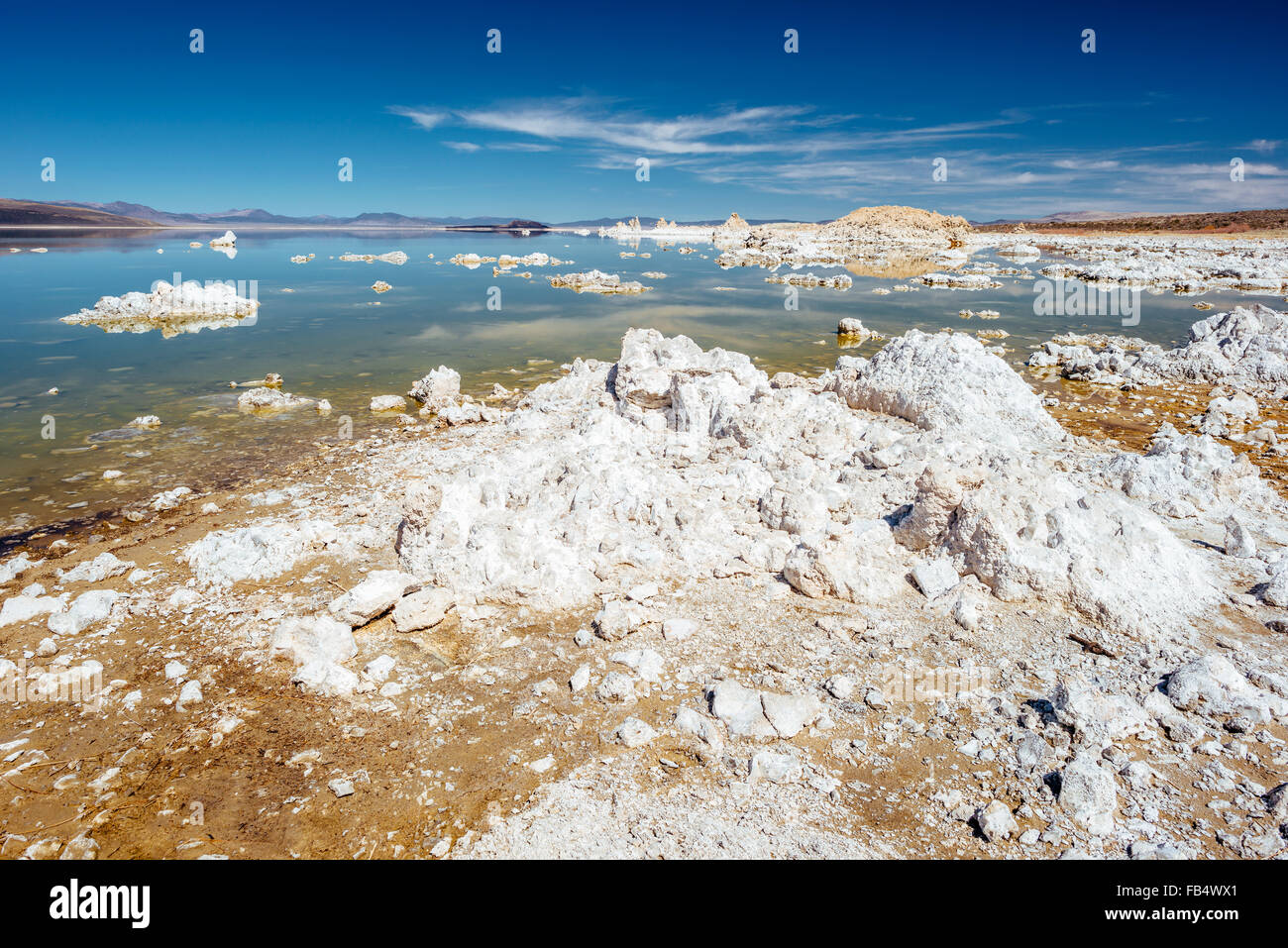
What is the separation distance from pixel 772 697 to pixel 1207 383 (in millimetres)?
16915

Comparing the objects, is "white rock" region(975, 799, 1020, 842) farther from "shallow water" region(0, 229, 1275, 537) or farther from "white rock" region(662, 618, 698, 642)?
"shallow water" region(0, 229, 1275, 537)

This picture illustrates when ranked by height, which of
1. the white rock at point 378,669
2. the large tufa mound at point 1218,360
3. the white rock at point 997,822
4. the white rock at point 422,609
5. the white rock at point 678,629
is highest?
the large tufa mound at point 1218,360

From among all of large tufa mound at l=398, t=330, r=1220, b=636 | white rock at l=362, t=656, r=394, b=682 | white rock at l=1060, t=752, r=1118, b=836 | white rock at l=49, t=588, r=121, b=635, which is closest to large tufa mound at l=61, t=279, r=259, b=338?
white rock at l=49, t=588, r=121, b=635

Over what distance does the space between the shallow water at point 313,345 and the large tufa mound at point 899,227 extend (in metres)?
57.1

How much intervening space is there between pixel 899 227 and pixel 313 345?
106 metres

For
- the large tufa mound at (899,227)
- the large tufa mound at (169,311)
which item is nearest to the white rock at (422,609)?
the large tufa mound at (169,311)

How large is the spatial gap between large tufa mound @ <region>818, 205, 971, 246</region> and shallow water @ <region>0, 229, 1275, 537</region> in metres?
57.1

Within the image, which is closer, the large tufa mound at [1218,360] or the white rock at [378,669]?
the white rock at [378,669]

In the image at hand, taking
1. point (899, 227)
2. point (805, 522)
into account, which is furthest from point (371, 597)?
point (899, 227)

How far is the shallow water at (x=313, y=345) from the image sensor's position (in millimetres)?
10508

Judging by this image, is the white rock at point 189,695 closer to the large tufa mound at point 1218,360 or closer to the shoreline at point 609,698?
the shoreline at point 609,698

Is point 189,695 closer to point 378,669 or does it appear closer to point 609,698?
point 378,669

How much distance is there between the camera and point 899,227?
10369cm

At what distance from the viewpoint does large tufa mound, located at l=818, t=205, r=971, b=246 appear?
93375 millimetres
